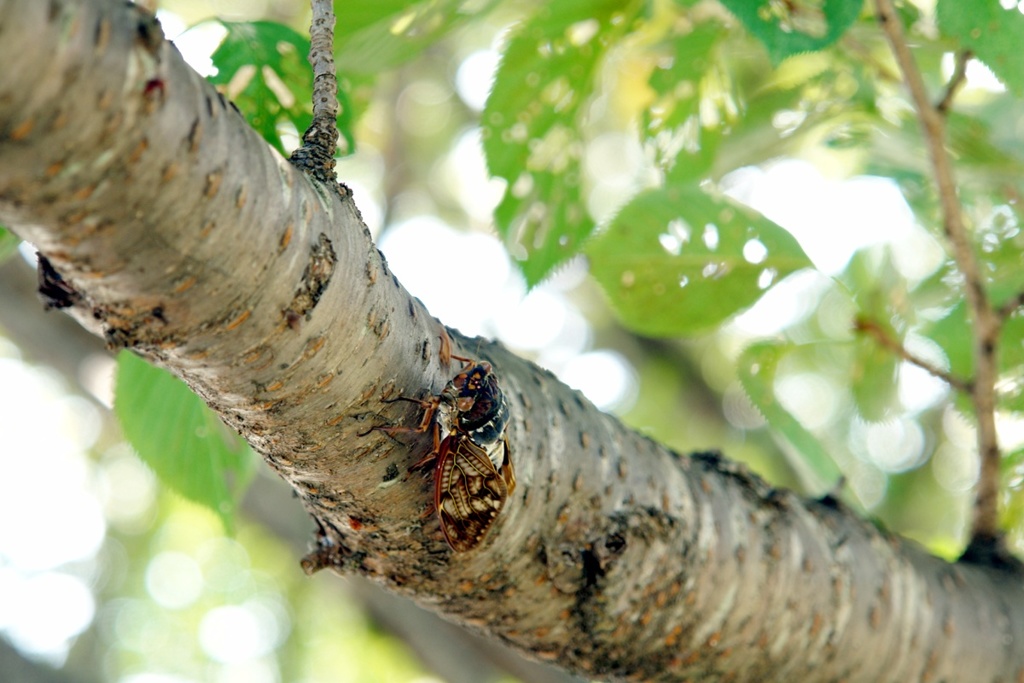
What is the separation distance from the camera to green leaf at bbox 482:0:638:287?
5.82ft

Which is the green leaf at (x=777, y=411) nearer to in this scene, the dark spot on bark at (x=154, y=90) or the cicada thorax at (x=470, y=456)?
the cicada thorax at (x=470, y=456)

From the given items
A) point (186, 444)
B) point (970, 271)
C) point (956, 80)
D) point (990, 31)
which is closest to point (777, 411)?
point (970, 271)

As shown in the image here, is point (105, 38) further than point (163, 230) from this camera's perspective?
No

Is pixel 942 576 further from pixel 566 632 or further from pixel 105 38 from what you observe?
pixel 105 38

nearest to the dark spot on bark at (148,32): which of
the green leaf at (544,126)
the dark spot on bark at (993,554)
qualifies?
the green leaf at (544,126)

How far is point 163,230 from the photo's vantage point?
84 centimetres

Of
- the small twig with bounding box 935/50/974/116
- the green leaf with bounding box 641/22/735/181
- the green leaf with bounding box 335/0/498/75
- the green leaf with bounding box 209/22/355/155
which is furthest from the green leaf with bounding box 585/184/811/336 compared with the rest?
the green leaf with bounding box 209/22/355/155

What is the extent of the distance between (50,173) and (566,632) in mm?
1114

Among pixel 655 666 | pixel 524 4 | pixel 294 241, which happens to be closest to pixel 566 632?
pixel 655 666

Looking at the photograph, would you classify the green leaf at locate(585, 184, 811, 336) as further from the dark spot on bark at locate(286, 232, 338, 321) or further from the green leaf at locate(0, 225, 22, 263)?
the green leaf at locate(0, 225, 22, 263)

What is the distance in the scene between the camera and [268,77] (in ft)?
4.80

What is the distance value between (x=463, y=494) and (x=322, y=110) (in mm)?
541

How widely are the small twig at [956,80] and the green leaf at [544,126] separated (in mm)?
623

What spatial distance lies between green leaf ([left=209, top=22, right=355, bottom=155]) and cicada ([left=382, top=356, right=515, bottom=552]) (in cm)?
50
